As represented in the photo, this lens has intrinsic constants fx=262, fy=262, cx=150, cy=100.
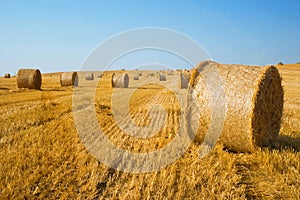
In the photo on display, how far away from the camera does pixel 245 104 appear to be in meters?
4.94

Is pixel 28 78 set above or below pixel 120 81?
above

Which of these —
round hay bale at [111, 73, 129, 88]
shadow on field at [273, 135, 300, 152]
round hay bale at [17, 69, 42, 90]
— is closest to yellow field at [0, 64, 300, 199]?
shadow on field at [273, 135, 300, 152]

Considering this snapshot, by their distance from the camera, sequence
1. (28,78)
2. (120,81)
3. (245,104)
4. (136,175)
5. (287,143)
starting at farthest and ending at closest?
1. (120,81)
2. (28,78)
3. (287,143)
4. (245,104)
5. (136,175)

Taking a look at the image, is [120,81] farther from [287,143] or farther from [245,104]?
[245,104]

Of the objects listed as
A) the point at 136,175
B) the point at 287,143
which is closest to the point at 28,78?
the point at 136,175

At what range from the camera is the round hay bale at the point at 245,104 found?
192 inches

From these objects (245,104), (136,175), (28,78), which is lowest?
(136,175)

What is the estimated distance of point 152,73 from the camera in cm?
4212

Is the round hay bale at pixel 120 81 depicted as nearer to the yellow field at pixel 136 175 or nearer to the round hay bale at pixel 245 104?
the yellow field at pixel 136 175

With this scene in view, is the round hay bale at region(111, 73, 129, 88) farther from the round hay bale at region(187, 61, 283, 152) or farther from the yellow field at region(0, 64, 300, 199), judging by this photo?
the round hay bale at region(187, 61, 283, 152)

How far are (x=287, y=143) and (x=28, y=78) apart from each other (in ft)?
54.0

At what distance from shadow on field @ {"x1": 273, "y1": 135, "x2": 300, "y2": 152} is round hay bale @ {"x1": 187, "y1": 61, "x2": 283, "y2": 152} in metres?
0.16

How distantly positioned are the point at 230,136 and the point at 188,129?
0.97 m

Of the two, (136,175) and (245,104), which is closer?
(136,175)
